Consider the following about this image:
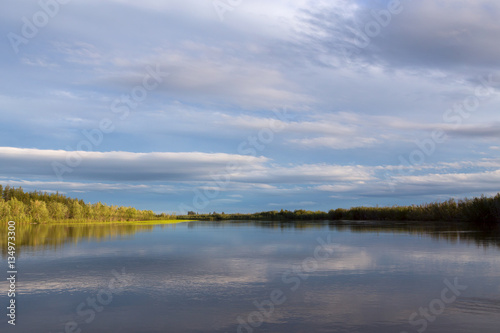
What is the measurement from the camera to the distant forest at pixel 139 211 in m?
50.6

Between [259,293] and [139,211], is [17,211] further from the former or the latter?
[259,293]

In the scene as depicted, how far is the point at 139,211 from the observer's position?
313 feet

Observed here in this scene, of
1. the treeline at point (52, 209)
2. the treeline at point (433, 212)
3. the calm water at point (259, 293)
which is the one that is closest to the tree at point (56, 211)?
the treeline at point (52, 209)

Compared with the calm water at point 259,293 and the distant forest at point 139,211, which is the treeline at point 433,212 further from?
the calm water at point 259,293

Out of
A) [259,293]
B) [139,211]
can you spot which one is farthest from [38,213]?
[259,293]

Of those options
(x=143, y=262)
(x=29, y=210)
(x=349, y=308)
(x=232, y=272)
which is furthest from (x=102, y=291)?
(x=29, y=210)

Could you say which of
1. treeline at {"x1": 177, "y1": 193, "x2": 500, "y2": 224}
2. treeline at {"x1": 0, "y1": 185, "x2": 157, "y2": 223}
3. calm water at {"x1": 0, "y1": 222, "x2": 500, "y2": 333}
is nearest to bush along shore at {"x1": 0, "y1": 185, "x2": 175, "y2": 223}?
treeline at {"x1": 0, "y1": 185, "x2": 157, "y2": 223}

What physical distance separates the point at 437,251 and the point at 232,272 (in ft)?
34.5

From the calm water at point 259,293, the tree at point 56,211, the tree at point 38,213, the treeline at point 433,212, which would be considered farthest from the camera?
the tree at point 56,211

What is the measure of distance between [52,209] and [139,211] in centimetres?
2556

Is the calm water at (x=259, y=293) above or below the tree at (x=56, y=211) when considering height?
below

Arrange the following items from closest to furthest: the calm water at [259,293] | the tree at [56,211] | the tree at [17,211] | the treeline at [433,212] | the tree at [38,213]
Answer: the calm water at [259,293], the treeline at [433,212], the tree at [17,211], the tree at [38,213], the tree at [56,211]

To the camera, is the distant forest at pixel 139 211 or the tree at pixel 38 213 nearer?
the distant forest at pixel 139 211

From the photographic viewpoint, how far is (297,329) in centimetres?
749
